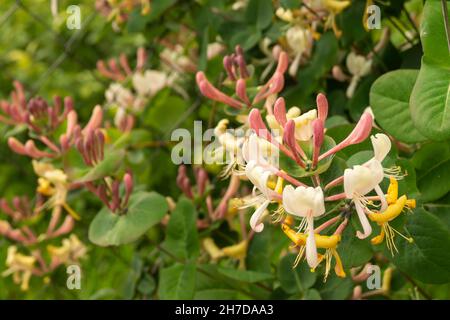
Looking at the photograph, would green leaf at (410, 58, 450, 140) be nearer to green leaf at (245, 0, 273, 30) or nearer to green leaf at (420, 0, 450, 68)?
green leaf at (420, 0, 450, 68)

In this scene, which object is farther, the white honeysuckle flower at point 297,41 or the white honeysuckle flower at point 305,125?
the white honeysuckle flower at point 297,41

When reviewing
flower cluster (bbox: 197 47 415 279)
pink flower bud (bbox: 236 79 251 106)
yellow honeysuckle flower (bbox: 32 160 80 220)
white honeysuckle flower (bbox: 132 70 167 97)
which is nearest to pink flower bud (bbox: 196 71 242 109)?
pink flower bud (bbox: 236 79 251 106)

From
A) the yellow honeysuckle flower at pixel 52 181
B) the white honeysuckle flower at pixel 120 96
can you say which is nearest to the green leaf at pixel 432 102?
the yellow honeysuckle flower at pixel 52 181

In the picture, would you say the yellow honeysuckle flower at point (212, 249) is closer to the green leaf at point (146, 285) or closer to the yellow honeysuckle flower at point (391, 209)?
the green leaf at point (146, 285)

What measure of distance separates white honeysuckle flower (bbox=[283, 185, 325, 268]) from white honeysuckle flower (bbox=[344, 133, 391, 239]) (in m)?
0.03

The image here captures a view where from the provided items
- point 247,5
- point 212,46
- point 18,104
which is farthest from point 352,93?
point 18,104

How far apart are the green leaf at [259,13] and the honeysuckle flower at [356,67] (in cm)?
15

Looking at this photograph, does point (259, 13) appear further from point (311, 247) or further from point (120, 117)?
point (311, 247)

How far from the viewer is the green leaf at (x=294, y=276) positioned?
3.41 ft

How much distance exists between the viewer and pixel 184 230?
3.65ft

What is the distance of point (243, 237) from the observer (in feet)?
3.84

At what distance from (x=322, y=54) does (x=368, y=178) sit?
55 cm

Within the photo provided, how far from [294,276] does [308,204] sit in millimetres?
444

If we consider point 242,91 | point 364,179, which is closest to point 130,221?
point 242,91
